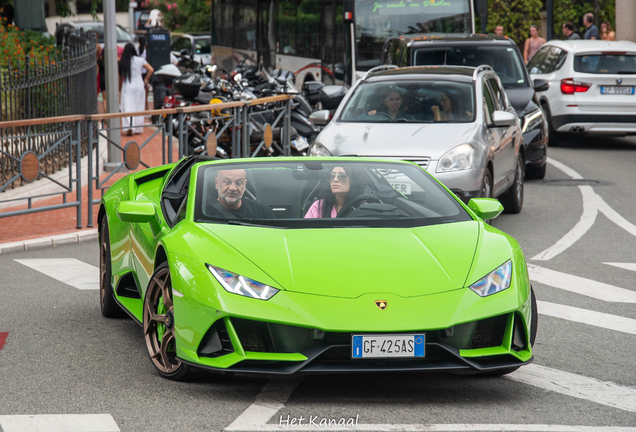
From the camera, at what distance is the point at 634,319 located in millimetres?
6812

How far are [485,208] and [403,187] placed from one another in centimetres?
53

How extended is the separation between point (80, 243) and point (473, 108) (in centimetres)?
448

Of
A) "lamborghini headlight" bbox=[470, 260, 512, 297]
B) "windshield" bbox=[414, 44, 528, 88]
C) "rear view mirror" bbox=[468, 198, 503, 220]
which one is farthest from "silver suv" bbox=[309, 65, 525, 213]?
"lamborghini headlight" bbox=[470, 260, 512, 297]

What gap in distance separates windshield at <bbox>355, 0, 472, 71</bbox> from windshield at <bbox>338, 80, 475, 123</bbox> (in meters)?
9.46

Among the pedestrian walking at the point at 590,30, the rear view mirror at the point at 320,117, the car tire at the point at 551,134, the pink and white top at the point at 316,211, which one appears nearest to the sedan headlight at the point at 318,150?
the rear view mirror at the point at 320,117

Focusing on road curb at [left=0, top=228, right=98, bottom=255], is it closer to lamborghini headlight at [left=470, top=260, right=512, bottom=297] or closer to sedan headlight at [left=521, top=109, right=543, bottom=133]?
lamborghini headlight at [left=470, top=260, right=512, bottom=297]

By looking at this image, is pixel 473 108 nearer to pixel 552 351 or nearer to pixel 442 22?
pixel 552 351

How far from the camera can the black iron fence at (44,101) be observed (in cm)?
1019

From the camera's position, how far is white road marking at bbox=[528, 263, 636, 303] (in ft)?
24.8

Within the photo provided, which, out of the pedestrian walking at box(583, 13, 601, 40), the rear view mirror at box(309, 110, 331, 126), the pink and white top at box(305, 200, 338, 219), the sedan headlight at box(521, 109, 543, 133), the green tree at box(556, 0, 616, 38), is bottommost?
the pink and white top at box(305, 200, 338, 219)

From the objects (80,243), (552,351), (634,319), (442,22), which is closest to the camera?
(552,351)

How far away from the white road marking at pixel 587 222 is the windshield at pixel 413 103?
1.68 meters

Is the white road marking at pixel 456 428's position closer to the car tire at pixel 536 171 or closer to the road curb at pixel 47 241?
the road curb at pixel 47 241

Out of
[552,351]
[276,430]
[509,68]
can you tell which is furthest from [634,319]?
[509,68]
